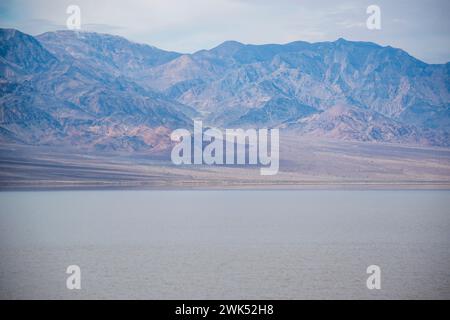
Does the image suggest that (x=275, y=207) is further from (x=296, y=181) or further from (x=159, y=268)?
(x=296, y=181)

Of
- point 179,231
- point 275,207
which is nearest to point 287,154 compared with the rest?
point 275,207

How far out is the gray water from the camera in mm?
38625

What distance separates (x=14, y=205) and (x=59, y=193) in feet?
96.4

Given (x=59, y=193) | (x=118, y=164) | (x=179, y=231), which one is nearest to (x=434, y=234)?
(x=179, y=231)

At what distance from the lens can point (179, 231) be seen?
220 feet

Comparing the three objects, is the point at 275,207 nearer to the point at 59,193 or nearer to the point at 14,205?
the point at 14,205

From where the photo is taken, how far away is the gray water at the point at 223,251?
38.6 m

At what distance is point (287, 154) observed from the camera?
197 m

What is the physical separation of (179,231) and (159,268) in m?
22.1

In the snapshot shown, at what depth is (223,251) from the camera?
174 ft

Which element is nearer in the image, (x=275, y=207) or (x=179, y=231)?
(x=179, y=231)
